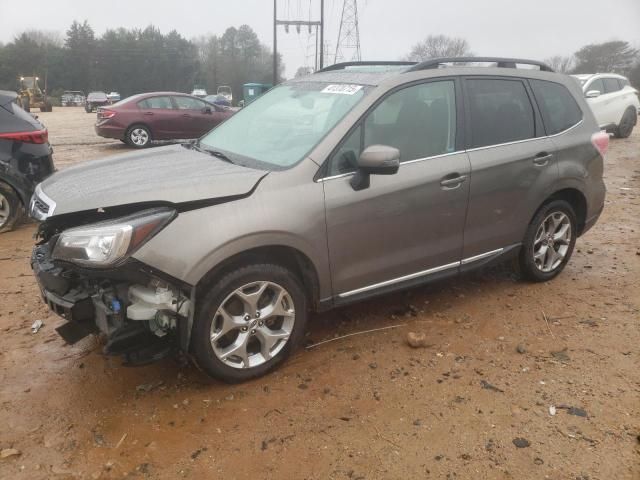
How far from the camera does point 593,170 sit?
4.52m

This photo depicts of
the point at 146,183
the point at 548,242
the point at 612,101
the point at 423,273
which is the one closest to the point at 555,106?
the point at 548,242

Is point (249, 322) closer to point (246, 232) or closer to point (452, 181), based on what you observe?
point (246, 232)

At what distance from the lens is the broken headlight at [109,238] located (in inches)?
102

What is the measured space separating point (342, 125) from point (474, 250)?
1.46 meters

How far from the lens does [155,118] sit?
570 inches

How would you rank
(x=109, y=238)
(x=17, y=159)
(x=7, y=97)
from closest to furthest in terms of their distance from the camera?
(x=109, y=238)
(x=17, y=159)
(x=7, y=97)

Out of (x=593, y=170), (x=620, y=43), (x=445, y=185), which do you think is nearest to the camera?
(x=445, y=185)

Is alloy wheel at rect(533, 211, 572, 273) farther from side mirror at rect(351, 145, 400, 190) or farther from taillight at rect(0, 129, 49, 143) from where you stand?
taillight at rect(0, 129, 49, 143)

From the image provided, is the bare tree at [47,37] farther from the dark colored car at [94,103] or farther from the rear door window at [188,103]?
the rear door window at [188,103]

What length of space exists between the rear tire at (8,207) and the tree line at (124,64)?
63.0 metres

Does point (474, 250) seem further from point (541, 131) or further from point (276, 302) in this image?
point (276, 302)

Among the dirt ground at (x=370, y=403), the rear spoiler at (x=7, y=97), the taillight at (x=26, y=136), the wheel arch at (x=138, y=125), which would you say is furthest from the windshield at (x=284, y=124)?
the wheel arch at (x=138, y=125)

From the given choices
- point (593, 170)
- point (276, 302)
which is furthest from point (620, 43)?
point (276, 302)

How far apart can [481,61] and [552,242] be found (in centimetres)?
167
